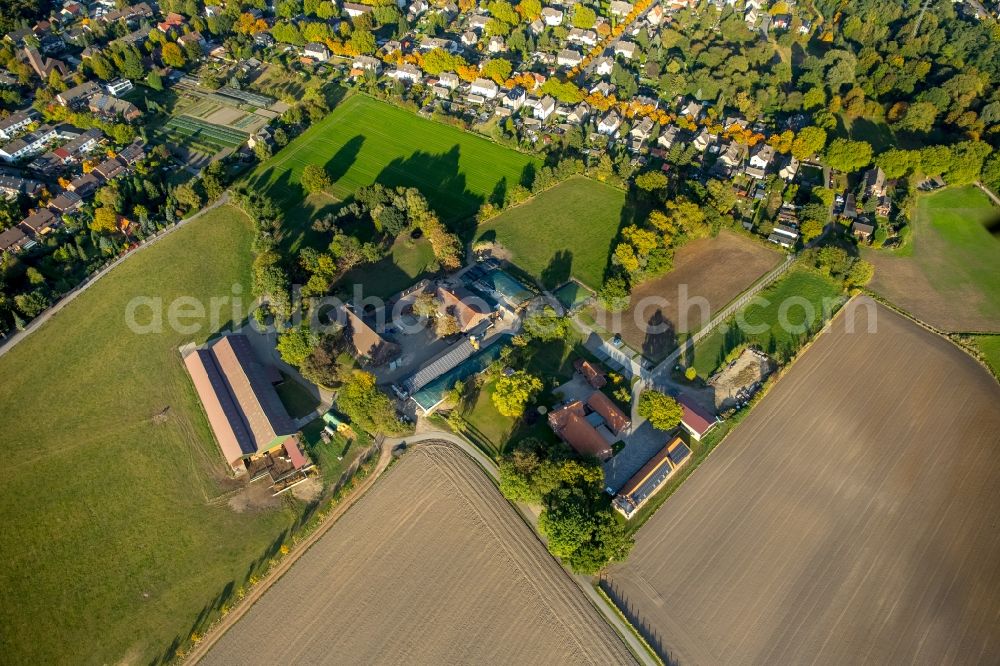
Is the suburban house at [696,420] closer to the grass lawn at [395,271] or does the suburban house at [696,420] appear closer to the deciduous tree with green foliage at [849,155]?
the grass lawn at [395,271]

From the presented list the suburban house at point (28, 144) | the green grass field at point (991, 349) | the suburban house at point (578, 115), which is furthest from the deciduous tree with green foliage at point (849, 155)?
the suburban house at point (28, 144)

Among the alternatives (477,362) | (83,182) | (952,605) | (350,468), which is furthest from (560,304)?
(83,182)

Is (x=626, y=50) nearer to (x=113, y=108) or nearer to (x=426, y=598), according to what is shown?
(x=113, y=108)

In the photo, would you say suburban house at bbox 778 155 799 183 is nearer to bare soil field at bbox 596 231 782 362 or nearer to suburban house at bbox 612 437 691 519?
bare soil field at bbox 596 231 782 362

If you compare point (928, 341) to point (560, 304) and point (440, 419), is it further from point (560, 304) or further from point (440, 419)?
point (440, 419)

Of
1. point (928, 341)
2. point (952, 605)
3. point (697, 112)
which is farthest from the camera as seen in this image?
point (697, 112)

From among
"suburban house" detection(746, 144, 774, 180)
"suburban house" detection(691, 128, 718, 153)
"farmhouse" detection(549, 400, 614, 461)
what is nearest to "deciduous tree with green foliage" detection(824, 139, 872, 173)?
"suburban house" detection(746, 144, 774, 180)
